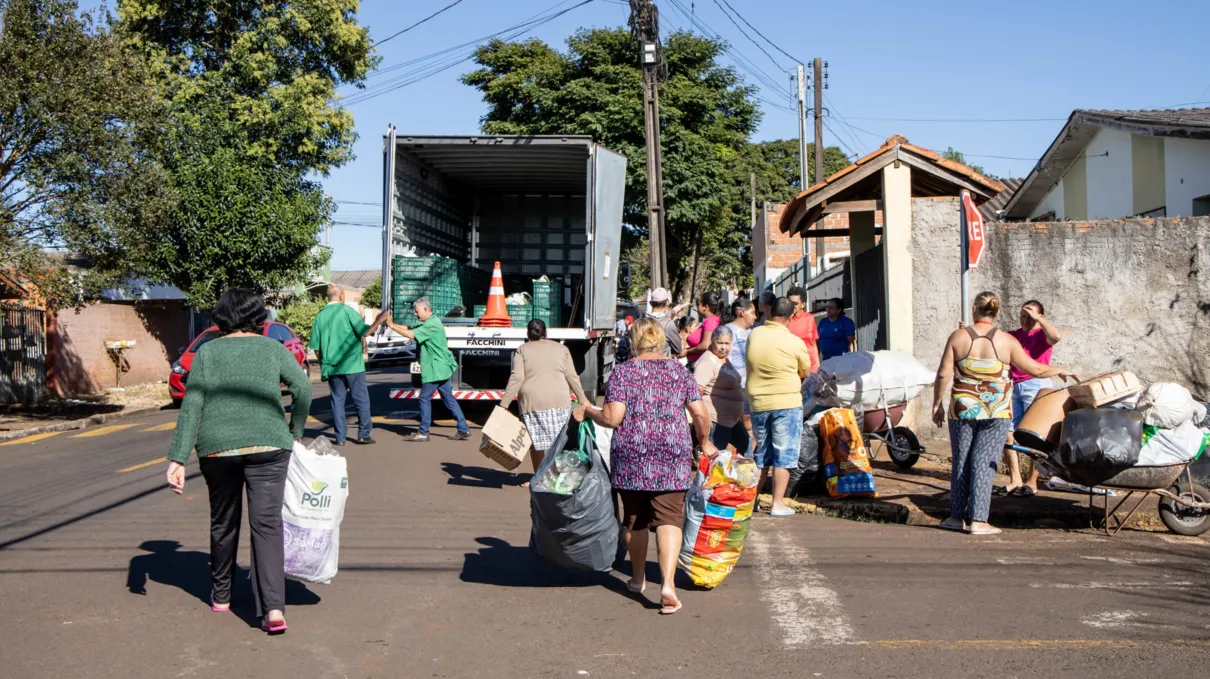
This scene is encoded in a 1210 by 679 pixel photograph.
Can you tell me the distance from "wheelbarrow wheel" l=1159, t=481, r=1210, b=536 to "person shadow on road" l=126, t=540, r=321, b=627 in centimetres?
564

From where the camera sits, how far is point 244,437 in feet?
16.7

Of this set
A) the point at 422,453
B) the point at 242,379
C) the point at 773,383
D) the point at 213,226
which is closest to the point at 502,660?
the point at 242,379

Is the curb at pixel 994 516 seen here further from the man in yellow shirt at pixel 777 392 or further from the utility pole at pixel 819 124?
the utility pole at pixel 819 124

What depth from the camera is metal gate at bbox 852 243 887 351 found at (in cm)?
1216

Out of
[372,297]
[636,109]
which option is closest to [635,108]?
[636,109]

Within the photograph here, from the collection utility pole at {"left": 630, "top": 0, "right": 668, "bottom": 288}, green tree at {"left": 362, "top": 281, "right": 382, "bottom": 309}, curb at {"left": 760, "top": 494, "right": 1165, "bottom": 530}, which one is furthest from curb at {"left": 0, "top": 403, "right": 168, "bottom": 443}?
green tree at {"left": 362, "top": 281, "right": 382, "bottom": 309}

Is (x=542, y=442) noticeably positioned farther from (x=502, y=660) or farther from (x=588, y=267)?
(x=588, y=267)

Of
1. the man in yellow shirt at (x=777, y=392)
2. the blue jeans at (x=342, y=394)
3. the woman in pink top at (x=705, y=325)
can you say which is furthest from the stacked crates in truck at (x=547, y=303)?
the man in yellow shirt at (x=777, y=392)

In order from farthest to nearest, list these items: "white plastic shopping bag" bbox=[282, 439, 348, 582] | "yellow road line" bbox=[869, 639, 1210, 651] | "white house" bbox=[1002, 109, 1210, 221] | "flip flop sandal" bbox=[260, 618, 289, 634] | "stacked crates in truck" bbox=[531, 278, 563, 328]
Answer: "white house" bbox=[1002, 109, 1210, 221]
"stacked crates in truck" bbox=[531, 278, 563, 328]
"white plastic shopping bag" bbox=[282, 439, 348, 582]
"flip flop sandal" bbox=[260, 618, 289, 634]
"yellow road line" bbox=[869, 639, 1210, 651]

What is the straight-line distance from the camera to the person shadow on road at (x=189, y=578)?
5668mm

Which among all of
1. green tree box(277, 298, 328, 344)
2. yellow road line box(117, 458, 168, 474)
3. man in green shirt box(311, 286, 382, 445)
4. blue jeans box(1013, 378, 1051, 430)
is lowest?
yellow road line box(117, 458, 168, 474)

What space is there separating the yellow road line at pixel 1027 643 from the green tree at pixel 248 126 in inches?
843

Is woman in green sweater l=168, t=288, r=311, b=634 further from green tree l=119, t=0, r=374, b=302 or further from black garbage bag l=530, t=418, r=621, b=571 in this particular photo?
green tree l=119, t=0, r=374, b=302

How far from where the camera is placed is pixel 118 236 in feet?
54.2
